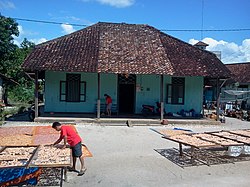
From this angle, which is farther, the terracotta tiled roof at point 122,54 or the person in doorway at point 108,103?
the person in doorway at point 108,103

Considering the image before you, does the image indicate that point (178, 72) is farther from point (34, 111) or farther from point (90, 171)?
point (90, 171)

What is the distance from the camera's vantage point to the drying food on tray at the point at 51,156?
6.28 metres

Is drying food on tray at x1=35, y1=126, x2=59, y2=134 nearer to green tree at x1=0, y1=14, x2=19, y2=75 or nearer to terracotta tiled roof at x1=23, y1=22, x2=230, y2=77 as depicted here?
terracotta tiled roof at x1=23, y1=22, x2=230, y2=77

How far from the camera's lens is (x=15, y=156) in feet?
22.7

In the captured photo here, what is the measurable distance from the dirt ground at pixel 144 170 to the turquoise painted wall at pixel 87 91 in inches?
317

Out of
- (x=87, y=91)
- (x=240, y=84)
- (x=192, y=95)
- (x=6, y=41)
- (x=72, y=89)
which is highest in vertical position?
(x=6, y=41)

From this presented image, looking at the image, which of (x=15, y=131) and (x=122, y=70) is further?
(x=122, y=70)

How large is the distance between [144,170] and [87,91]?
40.6ft

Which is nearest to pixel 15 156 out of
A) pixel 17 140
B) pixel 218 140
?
pixel 17 140

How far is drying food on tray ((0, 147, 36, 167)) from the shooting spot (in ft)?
20.7

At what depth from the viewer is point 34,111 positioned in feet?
58.1

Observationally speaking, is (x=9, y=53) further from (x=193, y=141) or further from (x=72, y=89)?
(x=193, y=141)

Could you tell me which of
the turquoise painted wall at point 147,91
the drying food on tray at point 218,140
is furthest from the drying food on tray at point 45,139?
the turquoise painted wall at point 147,91

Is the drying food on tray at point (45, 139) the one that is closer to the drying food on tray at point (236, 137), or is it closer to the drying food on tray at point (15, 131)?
the drying food on tray at point (15, 131)
